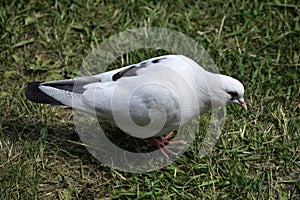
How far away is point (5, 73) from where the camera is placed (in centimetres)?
512

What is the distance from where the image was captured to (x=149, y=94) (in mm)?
4035

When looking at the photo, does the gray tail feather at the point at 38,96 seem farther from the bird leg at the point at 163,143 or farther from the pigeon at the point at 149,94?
the bird leg at the point at 163,143

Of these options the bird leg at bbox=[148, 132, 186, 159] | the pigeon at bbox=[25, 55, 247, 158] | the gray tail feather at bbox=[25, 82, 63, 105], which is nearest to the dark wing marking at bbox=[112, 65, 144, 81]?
the pigeon at bbox=[25, 55, 247, 158]

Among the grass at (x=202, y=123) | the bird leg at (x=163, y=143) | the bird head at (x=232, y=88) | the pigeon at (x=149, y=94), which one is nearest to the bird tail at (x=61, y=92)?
the pigeon at (x=149, y=94)

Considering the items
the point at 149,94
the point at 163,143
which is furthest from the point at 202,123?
the point at 149,94

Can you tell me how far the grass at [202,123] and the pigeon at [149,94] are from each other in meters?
0.43

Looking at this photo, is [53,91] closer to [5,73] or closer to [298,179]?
[5,73]

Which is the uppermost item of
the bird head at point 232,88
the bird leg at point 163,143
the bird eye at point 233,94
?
the bird head at point 232,88

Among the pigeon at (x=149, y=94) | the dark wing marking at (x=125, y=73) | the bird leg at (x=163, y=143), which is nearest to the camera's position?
the pigeon at (x=149, y=94)

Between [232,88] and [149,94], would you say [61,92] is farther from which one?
[232,88]

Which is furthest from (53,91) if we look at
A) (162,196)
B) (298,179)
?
(298,179)

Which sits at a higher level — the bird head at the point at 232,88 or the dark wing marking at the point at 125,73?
the dark wing marking at the point at 125,73

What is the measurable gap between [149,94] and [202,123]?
863mm

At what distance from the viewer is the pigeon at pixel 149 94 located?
405 cm
